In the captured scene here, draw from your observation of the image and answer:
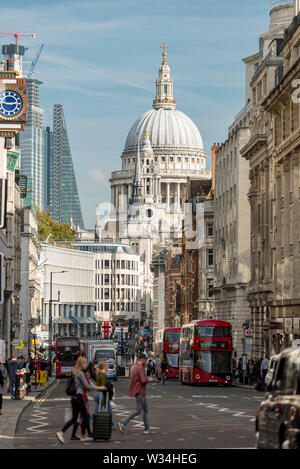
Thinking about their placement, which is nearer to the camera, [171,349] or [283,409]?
[283,409]

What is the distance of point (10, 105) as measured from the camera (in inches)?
2103

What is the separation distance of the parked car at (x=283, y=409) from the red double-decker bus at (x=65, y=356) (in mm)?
72038

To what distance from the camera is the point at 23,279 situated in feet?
412

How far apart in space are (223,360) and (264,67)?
25.0m

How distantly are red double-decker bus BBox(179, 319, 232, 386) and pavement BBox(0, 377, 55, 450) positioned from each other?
38.4 ft

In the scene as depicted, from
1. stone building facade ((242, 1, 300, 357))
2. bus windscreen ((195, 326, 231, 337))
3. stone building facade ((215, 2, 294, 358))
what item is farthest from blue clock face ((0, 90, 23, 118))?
stone building facade ((215, 2, 294, 358))

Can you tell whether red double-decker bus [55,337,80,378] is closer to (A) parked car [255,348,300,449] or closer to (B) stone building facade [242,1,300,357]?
(B) stone building facade [242,1,300,357]

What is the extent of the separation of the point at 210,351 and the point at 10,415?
1173 inches

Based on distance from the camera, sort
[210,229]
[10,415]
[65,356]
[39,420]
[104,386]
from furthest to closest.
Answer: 1. [210,229]
2. [65,356]
3. [10,415]
4. [39,420]
5. [104,386]

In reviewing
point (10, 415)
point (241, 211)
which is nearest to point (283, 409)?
point (10, 415)

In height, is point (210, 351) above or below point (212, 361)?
above

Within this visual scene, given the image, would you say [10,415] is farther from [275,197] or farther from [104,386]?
[275,197]

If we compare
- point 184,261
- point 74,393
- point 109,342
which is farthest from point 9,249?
point 74,393

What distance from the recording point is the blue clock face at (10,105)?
53.3 meters
